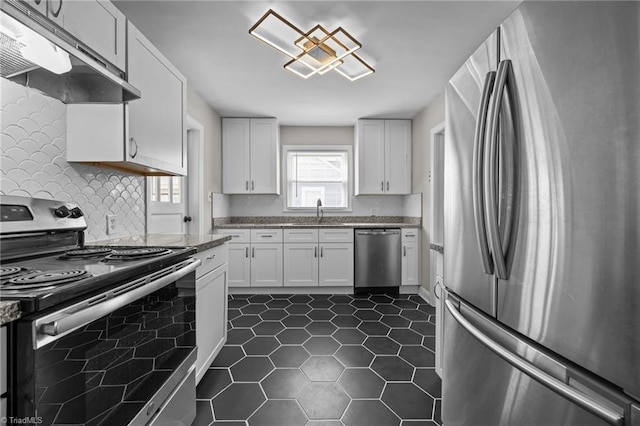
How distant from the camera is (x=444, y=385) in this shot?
51.9 inches

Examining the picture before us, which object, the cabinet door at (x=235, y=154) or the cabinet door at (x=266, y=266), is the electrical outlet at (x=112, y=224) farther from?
the cabinet door at (x=235, y=154)

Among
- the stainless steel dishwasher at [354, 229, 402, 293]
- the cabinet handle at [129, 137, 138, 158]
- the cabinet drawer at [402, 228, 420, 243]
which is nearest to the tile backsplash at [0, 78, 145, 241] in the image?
the cabinet handle at [129, 137, 138, 158]

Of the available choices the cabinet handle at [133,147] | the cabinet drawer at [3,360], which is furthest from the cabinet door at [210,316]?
the cabinet drawer at [3,360]

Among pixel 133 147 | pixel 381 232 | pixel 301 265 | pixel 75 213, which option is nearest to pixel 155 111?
pixel 133 147

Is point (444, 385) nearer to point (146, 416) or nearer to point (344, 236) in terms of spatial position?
point (146, 416)

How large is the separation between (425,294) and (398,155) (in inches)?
75.5

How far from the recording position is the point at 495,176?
2.95 ft

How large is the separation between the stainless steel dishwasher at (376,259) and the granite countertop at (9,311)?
342 cm

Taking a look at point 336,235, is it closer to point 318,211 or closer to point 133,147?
point 318,211

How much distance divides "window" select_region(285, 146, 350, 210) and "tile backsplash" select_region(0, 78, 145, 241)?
2.85m

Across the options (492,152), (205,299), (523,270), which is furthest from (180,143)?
(523,270)

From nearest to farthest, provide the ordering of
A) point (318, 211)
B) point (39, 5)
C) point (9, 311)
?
point (9, 311) < point (39, 5) < point (318, 211)

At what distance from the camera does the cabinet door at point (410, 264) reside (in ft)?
12.8

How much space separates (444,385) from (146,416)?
123 cm
